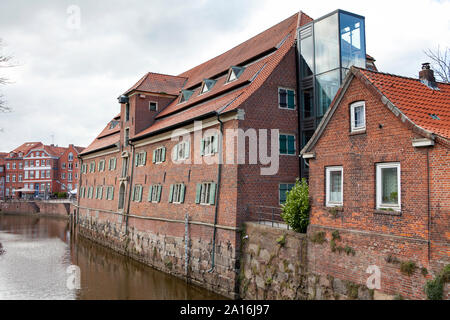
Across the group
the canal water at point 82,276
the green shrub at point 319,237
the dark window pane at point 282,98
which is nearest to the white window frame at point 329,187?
the green shrub at point 319,237

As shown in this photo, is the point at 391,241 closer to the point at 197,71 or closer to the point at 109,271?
the point at 109,271

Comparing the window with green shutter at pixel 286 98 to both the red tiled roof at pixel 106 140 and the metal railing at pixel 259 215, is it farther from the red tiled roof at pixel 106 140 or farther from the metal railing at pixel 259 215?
the red tiled roof at pixel 106 140

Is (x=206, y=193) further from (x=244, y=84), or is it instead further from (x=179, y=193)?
(x=244, y=84)

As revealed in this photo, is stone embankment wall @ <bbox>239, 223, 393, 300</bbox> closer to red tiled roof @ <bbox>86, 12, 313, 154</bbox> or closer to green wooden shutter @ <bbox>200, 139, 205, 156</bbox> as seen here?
green wooden shutter @ <bbox>200, 139, 205, 156</bbox>

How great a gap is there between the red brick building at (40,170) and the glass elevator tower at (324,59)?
221ft

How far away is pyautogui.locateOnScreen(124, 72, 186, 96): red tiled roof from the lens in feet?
99.0

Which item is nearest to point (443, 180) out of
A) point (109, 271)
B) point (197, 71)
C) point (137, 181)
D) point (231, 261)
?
point (231, 261)

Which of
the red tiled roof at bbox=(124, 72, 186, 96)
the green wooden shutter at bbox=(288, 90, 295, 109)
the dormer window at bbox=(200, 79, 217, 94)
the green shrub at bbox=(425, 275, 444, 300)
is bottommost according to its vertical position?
the green shrub at bbox=(425, 275, 444, 300)

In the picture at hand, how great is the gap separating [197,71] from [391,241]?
934 inches

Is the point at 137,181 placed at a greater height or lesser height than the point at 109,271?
greater

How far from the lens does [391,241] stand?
10.2 m

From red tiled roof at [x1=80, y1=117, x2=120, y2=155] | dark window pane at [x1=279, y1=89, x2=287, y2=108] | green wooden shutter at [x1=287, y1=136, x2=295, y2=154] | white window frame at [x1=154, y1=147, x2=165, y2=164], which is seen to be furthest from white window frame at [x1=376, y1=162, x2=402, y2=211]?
red tiled roof at [x1=80, y1=117, x2=120, y2=155]

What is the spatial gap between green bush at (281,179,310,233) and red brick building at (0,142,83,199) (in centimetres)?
7111

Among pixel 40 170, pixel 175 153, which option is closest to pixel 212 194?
pixel 175 153
